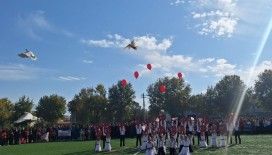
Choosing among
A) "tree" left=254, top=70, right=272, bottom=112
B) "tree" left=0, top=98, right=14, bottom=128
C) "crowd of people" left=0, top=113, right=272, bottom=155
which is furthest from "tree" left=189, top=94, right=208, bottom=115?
"crowd of people" left=0, top=113, right=272, bottom=155

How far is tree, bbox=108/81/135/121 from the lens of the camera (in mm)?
97000

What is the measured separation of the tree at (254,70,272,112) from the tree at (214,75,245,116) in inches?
239

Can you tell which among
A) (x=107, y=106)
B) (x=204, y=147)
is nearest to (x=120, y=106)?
(x=107, y=106)

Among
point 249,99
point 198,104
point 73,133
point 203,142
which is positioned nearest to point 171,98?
point 198,104

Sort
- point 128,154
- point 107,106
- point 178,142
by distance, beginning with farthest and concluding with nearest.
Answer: point 107,106 < point 128,154 < point 178,142

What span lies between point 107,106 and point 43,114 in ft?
42.2

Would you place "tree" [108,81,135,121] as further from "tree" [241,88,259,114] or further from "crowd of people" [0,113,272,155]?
"crowd of people" [0,113,272,155]

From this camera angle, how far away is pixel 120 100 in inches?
3824

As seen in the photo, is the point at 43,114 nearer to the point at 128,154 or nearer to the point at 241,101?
the point at 241,101

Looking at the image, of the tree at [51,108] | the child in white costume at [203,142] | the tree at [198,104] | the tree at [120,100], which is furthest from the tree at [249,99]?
the child in white costume at [203,142]

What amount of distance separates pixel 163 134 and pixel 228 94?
8378 cm

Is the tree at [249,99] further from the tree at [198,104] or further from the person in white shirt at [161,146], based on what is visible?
the person in white shirt at [161,146]

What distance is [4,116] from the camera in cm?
8975

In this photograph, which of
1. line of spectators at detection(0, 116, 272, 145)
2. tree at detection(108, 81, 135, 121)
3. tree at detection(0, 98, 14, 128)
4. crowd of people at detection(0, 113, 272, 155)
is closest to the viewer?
crowd of people at detection(0, 113, 272, 155)
